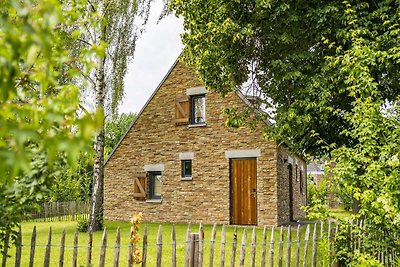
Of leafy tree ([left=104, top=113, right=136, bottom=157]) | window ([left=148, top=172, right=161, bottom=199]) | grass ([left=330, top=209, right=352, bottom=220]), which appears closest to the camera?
grass ([left=330, top=209, right=352, bottom=220])

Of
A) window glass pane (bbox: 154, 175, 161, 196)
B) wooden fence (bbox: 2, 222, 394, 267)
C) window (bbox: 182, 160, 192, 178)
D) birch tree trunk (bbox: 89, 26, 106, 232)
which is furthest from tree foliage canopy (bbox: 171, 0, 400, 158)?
window glass pane (bbox: 154, 175, 161, 196)

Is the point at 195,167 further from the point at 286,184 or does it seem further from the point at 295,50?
the point at 295,50

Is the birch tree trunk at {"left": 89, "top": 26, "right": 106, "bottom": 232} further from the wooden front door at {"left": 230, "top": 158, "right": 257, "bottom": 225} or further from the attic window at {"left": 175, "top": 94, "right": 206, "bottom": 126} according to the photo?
the wooden front door at {"left": 230, "top": 158, "right": 257, "bottom": 225}

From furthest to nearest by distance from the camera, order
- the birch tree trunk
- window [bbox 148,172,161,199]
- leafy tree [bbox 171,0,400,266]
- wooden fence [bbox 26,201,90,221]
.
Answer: wooden fence [bbox 26,201,90,221], window [bbox 148,172,161,199], the birch tree trunk, leafy tree [bbox 171,0,400,266]

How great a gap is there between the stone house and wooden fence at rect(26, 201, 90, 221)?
3.35 m

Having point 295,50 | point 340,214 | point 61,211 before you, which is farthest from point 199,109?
point 340,214

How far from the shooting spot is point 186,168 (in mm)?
18922

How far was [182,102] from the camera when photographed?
19000 mm

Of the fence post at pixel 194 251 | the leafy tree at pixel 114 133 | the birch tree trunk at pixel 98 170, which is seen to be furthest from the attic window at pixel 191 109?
the leafy tree at pixel 114 133

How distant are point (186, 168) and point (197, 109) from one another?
2.60 metres

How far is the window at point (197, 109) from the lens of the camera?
1866 cm

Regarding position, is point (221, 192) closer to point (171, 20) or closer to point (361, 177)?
point (171, 20)

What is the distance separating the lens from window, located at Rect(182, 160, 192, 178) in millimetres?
18766

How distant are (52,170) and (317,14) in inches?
336
